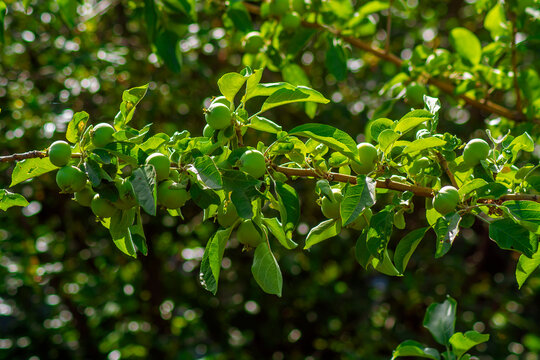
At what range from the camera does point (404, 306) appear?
354 centimetres

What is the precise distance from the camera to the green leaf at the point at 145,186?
0.91 m

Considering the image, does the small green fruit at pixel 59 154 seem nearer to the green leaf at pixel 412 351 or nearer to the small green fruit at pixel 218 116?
the small green fruit at pixel 218 116

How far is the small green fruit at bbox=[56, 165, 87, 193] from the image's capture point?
39.8 inches

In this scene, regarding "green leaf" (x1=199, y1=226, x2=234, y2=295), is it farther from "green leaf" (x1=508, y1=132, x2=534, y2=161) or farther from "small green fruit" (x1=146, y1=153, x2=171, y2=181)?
"green leaf" (x1=508, y1=132, x2=534, y2=161)

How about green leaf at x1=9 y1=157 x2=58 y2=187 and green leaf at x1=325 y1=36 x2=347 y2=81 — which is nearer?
green leaf at x1=9 y1=157 x2=58 y2=187

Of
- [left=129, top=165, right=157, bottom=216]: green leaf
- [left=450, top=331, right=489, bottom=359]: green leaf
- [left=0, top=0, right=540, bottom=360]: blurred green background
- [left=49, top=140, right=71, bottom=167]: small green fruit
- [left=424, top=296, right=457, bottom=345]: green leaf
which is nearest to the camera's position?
[left=129, top=165, right=157, bottom=216]: green leaf

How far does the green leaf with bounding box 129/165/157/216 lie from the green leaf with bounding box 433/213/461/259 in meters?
0.49

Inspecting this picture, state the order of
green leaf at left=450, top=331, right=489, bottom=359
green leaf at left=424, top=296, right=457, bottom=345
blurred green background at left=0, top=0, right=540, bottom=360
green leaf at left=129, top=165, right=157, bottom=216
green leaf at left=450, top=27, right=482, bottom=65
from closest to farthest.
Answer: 1. green leaf at left=129, top=165, right=157, bottom=216
2. green leaf at left=450, top=331, right=489, bottom=359
3. green leaf at left=424, top=296, right=457, bottom=345
4. green leaf at left=450, top=27, right=482, bottom=65
5. blurred green background at left=0, top=0, right=540, bottom=360

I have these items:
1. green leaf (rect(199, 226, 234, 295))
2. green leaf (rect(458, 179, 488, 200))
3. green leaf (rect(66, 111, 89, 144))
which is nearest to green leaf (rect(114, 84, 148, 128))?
green leaf (rect(66, 111, 89, 144))

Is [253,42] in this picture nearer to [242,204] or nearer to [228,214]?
[228,214]

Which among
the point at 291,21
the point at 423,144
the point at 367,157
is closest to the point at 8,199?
the point at 367,157

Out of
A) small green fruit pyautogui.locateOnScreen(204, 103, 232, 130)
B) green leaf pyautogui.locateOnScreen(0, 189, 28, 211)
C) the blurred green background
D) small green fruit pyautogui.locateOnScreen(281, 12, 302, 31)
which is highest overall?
small green fruit pyautogui.locateOnScreen(204, 103, 232, 130)

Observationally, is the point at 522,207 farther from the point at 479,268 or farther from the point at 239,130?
the point at 479,268

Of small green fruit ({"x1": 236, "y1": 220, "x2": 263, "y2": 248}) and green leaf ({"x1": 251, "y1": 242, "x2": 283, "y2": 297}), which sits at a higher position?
small green fruit ({"x1": 236, "y1": 220, "x2": 263, "y2": 248})
